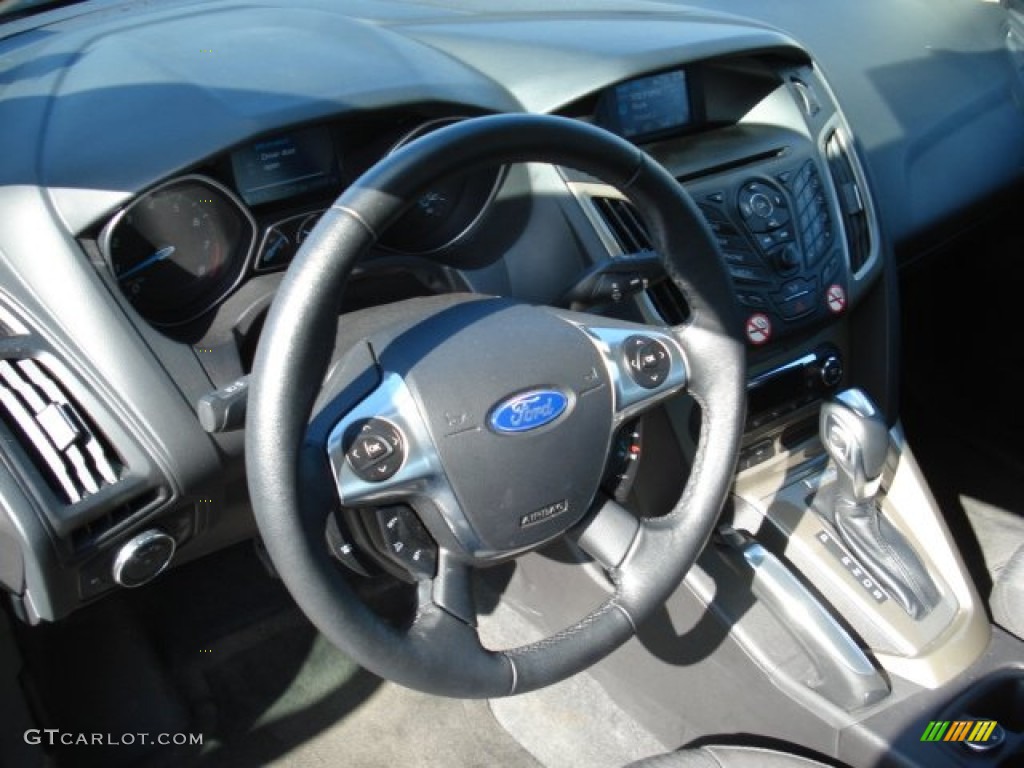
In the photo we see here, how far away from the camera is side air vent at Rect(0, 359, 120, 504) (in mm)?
1416

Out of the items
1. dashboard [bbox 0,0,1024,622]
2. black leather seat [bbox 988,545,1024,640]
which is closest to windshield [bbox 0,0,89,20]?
dashboard [bbox 0,0,1024,622]

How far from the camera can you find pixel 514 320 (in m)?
1.43

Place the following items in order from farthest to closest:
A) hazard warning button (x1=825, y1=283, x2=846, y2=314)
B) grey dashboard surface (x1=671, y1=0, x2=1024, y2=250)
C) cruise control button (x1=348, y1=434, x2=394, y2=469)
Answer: grey dashboard surface (x1=671, y1=0, x2=1024, y2=250)
hazard warning button (x1=825, y1=283, x2=846, y2=314)
cruise control button (x1=348, y1=434, x2=394, y2=469)

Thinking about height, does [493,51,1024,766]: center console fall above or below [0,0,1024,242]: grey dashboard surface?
below

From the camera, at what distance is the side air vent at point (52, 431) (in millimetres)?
1416

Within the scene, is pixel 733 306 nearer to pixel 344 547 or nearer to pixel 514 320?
pixel 514 320

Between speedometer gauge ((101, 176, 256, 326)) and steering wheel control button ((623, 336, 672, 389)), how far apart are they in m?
0.56

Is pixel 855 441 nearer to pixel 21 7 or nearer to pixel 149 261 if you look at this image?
pixel 149 261

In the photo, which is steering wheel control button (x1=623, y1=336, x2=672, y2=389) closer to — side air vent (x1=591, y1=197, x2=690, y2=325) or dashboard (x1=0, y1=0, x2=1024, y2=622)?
dashboard (x1=0, y1=0, x2=1024, y2=622)

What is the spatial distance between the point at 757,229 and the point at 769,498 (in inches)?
19.0

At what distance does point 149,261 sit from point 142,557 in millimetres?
391

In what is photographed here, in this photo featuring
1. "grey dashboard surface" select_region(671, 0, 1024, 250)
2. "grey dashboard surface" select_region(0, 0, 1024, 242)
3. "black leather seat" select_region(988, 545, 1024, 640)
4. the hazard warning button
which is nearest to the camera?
"grey dashboard surface" select_region(0, 0, 1024, 242)

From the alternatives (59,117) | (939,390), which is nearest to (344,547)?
(59,117)

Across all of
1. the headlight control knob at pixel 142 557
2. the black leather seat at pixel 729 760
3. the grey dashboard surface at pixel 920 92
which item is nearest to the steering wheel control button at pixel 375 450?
the headlight control knob at pixel 142 557
